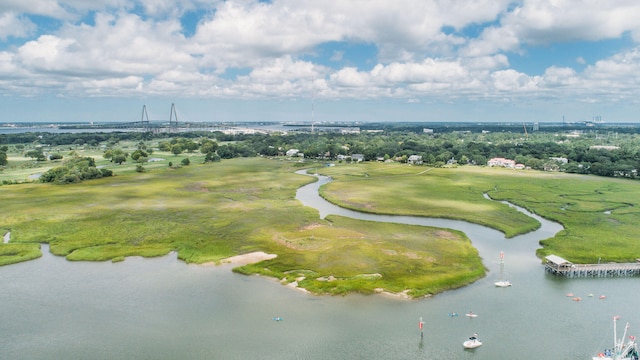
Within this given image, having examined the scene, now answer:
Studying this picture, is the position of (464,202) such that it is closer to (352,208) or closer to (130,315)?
(352,208)

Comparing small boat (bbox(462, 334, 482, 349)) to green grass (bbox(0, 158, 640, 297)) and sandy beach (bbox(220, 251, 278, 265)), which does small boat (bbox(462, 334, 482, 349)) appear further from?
sandy beach (bbox(220, 251, 278, 265))

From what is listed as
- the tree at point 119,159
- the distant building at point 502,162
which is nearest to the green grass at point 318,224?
the tree at point 119,159

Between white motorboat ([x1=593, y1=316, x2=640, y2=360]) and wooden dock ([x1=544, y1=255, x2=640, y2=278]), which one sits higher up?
wooden dock ([x1=544, y1=255, x2=640, y2=278])

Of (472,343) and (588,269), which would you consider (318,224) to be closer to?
(472,343)

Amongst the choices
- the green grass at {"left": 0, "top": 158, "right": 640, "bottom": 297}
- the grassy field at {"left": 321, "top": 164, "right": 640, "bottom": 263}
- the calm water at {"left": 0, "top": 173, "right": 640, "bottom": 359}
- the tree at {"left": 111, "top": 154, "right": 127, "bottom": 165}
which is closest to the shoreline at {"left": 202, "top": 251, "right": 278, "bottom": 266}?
the green grass at {"left": 0, "top": 158, "right": 640, "bottom": 297}

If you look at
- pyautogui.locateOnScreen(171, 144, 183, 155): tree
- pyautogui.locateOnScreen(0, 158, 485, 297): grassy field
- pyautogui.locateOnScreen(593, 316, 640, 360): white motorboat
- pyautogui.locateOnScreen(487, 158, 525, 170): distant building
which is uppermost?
pyautogui.locateOnScreen(171, 144, 183, 155): tree

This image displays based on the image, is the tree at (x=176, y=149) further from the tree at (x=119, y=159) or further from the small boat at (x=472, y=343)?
the small boat at (x=472, y=343)

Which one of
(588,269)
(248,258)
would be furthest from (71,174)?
(588,269)
